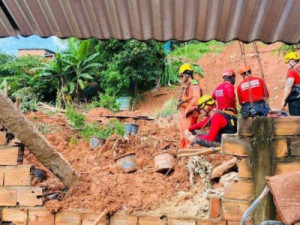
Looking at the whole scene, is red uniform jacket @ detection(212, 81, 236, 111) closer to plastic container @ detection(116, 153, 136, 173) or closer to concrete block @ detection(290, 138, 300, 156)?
plastic container @ detection(116, 153, 136, 173)

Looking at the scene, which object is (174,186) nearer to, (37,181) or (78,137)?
(37,181)

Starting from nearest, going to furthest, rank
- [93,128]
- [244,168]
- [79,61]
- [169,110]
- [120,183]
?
1. [244,168]
2. [120,183]
3. [93,128]
4. [169,110]
5. [79,61]

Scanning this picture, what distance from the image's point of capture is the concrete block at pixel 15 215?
4.27 metres

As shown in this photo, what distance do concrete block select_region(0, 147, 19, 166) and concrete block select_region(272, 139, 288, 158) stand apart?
2.60 meters

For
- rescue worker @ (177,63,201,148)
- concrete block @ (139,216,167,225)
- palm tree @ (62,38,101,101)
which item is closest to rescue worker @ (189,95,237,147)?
rescue worker @ (177,63,201,148)

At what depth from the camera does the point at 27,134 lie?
3.88 meters

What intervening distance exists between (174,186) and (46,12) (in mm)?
2491

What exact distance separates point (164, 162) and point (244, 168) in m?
1.47

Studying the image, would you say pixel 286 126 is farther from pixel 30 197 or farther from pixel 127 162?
pixel 30 197

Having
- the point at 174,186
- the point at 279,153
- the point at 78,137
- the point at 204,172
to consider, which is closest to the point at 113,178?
the point at 174,186

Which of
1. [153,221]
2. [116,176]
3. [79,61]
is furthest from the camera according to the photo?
[79,61]

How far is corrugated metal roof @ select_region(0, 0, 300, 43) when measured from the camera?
10.2 ft

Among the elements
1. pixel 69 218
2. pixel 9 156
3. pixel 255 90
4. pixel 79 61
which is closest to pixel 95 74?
pixel 79 61

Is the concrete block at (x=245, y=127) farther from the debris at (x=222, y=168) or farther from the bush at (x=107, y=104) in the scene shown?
the bush at (x=107, y=104)
